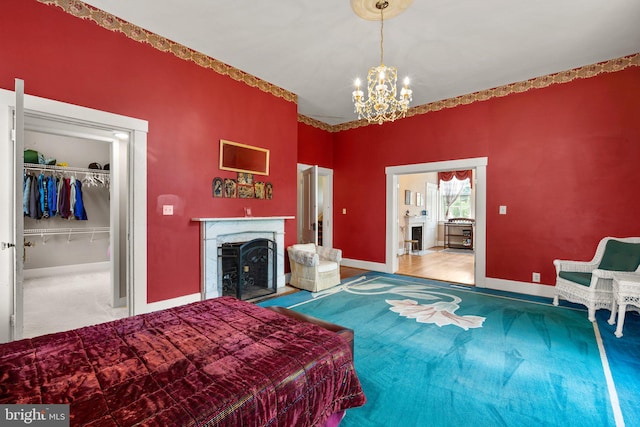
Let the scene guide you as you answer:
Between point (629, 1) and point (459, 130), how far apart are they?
2387 mm

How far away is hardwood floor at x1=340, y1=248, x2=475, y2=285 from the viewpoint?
5277mm

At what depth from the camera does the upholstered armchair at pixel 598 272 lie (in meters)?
3.19

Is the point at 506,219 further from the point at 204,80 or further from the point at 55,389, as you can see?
the point at 55,389

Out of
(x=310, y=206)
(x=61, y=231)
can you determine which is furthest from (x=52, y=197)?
(x=310, y=206)

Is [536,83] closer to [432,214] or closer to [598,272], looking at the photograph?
[598,272]

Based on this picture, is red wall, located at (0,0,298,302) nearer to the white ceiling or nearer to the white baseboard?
the white ceiling

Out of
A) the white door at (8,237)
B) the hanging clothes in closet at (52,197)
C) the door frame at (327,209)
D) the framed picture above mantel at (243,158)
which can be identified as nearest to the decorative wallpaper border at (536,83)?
the door frame at (327,209)

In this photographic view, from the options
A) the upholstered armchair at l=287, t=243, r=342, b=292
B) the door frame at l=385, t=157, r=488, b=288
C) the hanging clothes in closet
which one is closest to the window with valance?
the door frame at l=385, t=157, r=488, b=288

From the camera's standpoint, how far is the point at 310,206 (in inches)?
200

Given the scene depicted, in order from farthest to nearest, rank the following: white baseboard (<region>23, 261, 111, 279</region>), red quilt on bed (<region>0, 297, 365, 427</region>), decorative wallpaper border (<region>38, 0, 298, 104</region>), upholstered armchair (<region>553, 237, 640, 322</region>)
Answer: white baseboard (<region>23, 261, 111, 279</region>) → upholstered armchair (<region>553, 237, 640, 322</region>) → decorative wallpaper border (<region>38, 0, 298, 104</region>) → red quilt on bed (<region>0, 297, 365, 427</region>)

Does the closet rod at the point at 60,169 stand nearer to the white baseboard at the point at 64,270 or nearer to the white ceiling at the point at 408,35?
the white baseboard at the point at 64,270

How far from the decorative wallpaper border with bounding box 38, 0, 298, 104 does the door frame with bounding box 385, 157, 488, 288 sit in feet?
9.13

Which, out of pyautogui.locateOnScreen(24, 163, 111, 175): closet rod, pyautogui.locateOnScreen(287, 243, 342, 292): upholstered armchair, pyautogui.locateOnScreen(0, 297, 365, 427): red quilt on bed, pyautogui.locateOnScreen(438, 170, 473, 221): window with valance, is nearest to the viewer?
pyautogui.locateOnScreen(0, 297, 365, 427): red quilt on bed

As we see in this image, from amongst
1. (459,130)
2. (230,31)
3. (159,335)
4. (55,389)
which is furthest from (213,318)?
(459,130)
